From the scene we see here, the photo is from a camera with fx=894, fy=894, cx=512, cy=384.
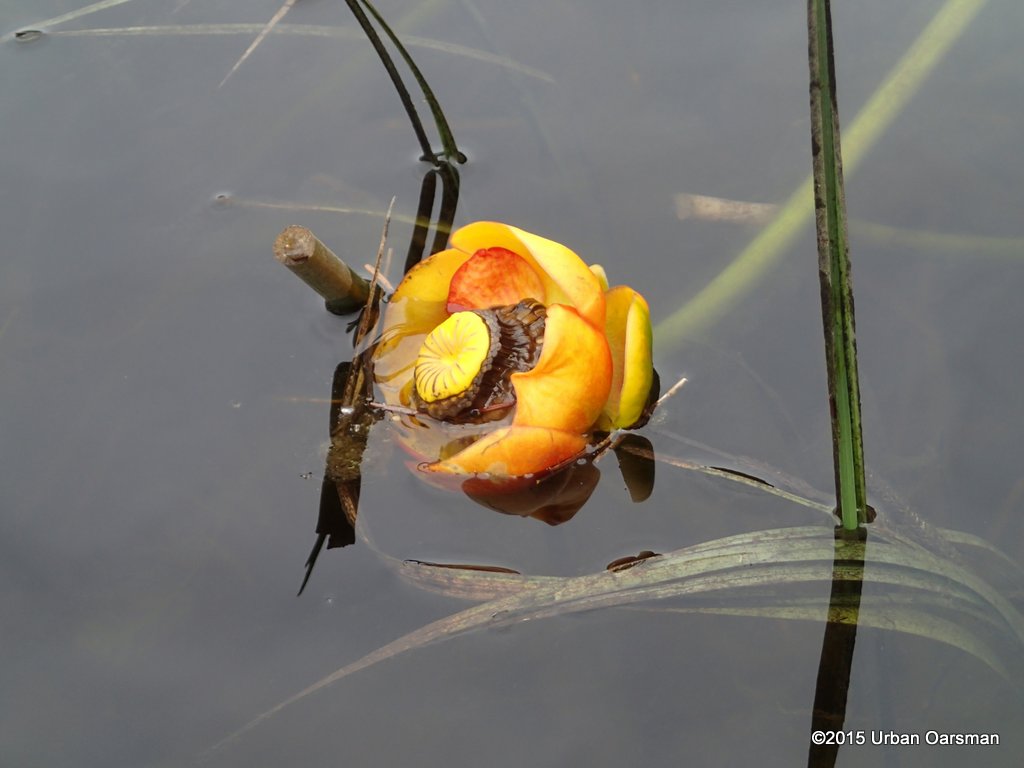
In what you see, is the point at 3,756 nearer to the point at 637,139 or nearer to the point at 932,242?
the point at 637,139

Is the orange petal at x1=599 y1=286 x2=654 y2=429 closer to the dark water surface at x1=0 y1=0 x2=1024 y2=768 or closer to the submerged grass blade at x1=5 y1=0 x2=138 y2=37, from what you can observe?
the dark water surface at x1=0 y1=0 x2=1024 y2=768

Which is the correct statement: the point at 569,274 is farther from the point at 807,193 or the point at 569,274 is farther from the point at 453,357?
the point at 807,193

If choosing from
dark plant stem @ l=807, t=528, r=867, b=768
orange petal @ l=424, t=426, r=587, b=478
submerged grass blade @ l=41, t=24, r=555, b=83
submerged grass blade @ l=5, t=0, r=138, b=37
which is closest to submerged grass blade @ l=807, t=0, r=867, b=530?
dark plant stem @ l=807, t=528, r=867, b=768

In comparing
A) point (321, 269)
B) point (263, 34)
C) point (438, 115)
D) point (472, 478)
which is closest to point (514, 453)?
point (472, 478)

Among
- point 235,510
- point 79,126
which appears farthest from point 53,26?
point 235,510

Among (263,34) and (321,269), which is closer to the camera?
(321,269)

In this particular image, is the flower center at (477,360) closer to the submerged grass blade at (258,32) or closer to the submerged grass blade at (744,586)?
the submerged grass blade at (744,586)
